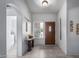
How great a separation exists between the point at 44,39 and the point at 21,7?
4.42 feet

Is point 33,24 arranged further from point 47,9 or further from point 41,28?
point 47,9

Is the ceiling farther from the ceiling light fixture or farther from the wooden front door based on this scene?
the wooden front door

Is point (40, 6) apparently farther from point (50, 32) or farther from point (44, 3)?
point (50, 32)

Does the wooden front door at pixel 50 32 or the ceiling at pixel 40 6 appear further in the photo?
the ceiling at pixel 40 6

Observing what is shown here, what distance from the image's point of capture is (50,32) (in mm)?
3938

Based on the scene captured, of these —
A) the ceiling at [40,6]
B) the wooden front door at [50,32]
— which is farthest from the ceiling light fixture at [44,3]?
the wooden front door at [50,32]

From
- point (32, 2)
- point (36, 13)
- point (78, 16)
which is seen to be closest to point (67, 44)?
point (78, 16)

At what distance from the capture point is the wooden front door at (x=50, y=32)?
3.88 m

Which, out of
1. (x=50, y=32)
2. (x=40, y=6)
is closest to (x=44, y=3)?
(x=40, y=6)

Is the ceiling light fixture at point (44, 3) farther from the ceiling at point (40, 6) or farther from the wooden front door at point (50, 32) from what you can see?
the wooden front door at point (50, 32)

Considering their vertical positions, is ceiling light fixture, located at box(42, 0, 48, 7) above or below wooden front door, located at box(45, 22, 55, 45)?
above

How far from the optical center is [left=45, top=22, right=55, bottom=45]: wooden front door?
388cm

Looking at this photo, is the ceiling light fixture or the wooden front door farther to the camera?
the ceiling light fixture

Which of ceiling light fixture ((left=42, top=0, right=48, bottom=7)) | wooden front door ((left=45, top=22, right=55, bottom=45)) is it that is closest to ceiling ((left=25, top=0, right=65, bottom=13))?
Result: ceiling light fixture ((left=42, top=0, right=48, bottom=7))
